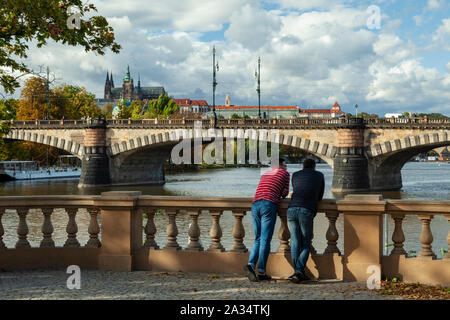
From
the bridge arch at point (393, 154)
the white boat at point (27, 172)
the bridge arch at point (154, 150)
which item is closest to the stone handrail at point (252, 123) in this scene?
the bridge arch at point (154, 150)

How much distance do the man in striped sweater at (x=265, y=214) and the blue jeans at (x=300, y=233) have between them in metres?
0.26

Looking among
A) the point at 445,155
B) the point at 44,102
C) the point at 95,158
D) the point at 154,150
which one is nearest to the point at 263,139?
the point at 154,150

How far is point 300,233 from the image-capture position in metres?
7.02

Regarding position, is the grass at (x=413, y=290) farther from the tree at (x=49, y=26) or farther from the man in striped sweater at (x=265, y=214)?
the tree at (x=49, y=26)

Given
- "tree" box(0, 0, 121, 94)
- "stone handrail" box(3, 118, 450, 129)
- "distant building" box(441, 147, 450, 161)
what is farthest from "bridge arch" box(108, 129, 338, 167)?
"distant building" box(441, 147, 450, 161)

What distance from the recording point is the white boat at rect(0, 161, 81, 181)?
57594 mm

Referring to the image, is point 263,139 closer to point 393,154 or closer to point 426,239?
point 393,154

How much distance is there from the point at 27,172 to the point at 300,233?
56.6 metres

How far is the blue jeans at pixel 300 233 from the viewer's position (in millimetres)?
6918

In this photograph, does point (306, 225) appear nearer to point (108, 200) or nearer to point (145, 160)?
point (108, 200)

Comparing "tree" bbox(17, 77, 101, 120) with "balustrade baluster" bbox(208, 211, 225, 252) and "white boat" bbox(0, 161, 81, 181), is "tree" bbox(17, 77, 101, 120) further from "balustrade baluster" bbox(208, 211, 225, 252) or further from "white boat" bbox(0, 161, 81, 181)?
"balustrade baluster" bbox(208, 211, 225, 252)
